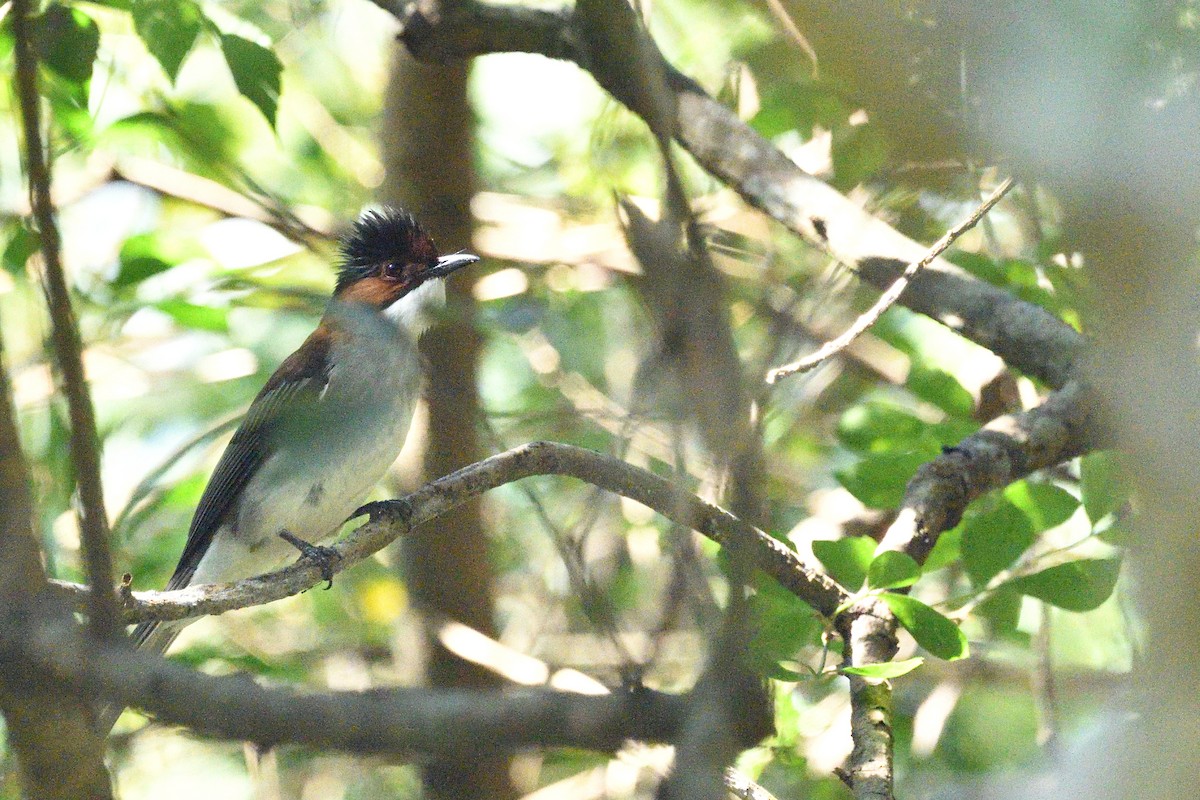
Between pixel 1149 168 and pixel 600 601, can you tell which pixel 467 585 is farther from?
pixel 1149 168

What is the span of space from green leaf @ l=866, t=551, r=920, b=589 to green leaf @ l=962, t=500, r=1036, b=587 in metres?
0.33

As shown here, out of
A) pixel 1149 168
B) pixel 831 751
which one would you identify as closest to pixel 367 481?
pixel 831 751

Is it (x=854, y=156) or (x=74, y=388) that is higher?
(x=854, y=156)

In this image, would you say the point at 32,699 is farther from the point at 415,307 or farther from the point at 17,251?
the point at 415,307

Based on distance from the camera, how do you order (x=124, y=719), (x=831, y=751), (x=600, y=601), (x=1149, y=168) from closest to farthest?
(x=1149, y=168), (x=600, y=601), (x=831, y=751), (x=124, y=719)

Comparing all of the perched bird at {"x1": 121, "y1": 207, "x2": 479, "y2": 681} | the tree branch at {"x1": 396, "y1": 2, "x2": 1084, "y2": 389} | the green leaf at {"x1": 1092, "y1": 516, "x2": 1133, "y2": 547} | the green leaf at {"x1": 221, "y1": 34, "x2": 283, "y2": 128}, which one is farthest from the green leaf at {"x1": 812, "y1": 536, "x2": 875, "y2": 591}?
the green leaf at {"x1": 221, "y1": 34, "x2": 283, "y2": 128}

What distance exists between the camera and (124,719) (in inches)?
161

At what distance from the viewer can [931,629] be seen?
2.14 m

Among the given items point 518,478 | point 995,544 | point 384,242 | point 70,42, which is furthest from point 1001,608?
point 384,242

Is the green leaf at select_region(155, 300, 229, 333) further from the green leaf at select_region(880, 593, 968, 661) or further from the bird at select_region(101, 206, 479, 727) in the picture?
the green leaf at select_region(880, 593, 968, 661)

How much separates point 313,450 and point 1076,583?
187 cm

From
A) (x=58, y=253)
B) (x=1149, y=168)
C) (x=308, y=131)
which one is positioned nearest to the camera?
(x=1149, y=168)

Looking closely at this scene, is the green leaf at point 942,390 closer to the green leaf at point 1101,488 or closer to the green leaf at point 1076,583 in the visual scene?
the green leaf at point 1101,488

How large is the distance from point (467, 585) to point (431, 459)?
18.1 inches
